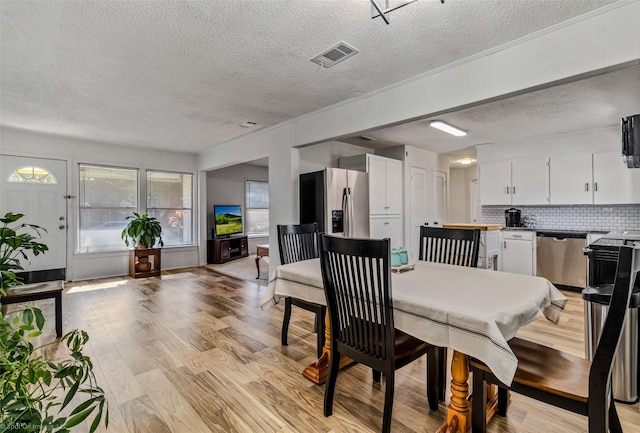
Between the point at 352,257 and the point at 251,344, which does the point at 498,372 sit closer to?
the point at 352,257

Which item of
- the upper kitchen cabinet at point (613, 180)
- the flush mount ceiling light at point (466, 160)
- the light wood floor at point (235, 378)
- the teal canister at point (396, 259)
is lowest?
the light wood floor at point (235, 378)

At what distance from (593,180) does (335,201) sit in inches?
152

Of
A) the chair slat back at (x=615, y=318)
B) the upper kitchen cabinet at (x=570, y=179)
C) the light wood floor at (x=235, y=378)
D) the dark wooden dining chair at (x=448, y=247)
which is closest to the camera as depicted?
the chair slat back at (x=615, y=318)

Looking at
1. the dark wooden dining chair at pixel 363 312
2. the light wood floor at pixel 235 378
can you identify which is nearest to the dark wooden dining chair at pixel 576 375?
the dark wooden dining chair at pixel 363 312

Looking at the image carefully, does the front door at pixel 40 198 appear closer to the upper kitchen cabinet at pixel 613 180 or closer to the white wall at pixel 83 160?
the white wall at pixel 83 160

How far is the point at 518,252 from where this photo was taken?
498 cm

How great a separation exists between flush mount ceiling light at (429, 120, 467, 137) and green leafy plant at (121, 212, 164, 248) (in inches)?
203

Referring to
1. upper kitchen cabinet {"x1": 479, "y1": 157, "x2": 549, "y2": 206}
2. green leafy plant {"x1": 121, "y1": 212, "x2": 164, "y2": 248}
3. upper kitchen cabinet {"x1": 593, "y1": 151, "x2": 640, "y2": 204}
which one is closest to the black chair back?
upper kitchen cabinet {"x1": 593, "y1": 151, "x2": 640, "y2": 204}

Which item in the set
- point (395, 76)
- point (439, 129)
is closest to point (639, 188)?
point (439, 129)

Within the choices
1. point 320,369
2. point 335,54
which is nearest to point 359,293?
point 320,369

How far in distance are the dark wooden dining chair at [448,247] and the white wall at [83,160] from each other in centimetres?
567

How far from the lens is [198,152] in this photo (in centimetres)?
688

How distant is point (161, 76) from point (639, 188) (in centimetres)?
609

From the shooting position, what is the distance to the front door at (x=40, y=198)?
4.96 m
